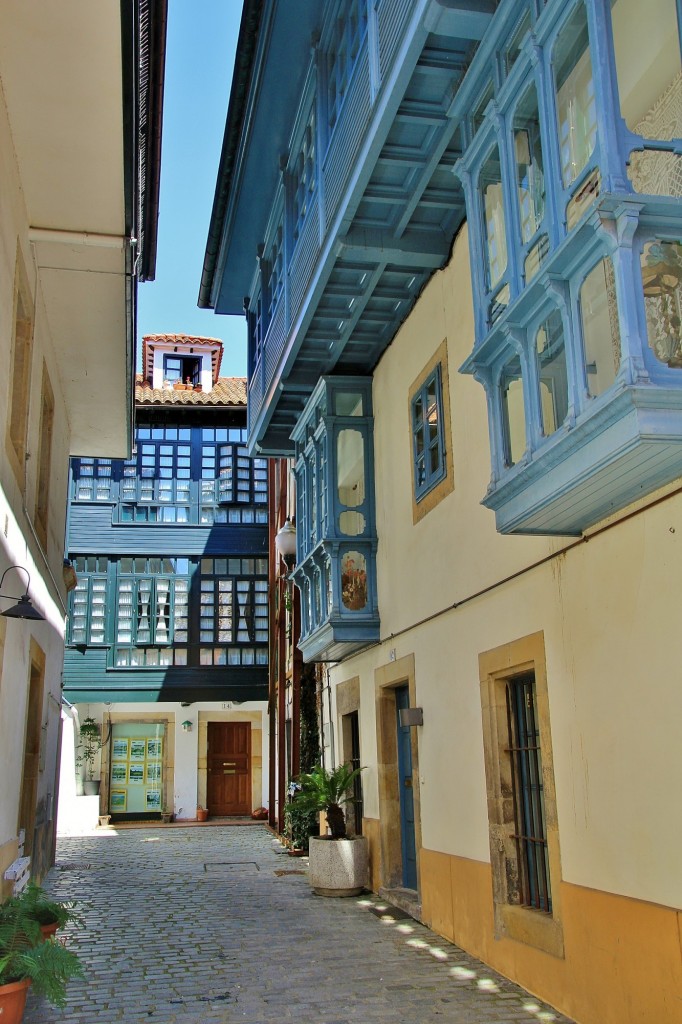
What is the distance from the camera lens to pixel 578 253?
4.62 m

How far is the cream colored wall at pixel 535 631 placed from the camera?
16.3 ft

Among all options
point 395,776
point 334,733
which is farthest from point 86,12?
point 334,733

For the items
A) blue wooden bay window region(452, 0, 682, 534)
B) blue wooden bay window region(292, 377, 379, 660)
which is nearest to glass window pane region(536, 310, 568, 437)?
blue wooden bay window region(452, 0, 682, 534)

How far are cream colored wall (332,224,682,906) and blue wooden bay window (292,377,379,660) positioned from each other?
0.27 metres

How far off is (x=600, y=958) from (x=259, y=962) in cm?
301

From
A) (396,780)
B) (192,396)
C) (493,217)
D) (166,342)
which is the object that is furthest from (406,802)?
(166,342)

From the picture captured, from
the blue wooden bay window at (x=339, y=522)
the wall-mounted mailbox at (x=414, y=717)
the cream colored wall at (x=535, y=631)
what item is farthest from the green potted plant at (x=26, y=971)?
the blue wooden bay window at (x=339, y=522)

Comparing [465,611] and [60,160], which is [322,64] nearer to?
[60,160]

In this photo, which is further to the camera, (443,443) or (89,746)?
(89,746)

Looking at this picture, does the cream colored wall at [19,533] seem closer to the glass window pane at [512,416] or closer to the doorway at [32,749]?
the doorway at [32,749]

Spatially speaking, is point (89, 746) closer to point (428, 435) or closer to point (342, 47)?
point (428, 435)

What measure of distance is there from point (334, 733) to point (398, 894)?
143 inches

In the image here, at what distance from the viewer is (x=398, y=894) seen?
31.3 feet

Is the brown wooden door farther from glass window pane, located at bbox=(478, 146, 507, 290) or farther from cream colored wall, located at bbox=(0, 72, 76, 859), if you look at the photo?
glass window pane, located at bbox=(478, 146, 507, 290)
